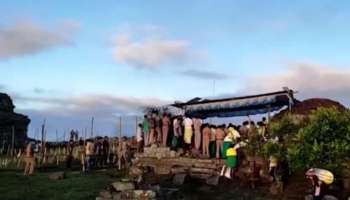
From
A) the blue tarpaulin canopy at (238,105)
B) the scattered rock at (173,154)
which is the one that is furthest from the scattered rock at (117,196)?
the blue tarpaulin canopy at (238,105)

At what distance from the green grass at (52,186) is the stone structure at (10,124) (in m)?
19.2

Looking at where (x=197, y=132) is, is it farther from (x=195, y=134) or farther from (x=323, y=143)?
(x=323, y=143)

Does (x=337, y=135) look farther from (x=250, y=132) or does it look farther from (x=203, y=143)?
(x=203, y=143)

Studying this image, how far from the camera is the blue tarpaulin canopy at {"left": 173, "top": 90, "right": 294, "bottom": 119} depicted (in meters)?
29.0

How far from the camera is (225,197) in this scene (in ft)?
75.3

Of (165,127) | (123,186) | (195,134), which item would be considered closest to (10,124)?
(165,127)

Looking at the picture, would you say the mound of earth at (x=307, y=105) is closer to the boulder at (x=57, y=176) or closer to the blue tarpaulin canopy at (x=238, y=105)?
the blue tarpaulin canopy at (x=238, y=105)

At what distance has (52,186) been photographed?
85.3ft

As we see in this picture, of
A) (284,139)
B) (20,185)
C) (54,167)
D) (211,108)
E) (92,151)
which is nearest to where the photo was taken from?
(284,139)

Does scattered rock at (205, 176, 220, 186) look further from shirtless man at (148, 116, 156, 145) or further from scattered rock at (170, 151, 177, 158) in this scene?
shirtless man at (148, 116, 156, 145)

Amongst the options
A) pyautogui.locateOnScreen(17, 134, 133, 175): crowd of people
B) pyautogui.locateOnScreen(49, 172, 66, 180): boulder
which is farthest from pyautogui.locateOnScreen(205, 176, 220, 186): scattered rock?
pyautogui.locateOnScreen(17, 134, 133, 175): crowd of people

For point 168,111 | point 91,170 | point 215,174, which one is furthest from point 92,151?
point 215,174

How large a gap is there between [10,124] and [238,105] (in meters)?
25.2

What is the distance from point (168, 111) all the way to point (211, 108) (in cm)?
214
